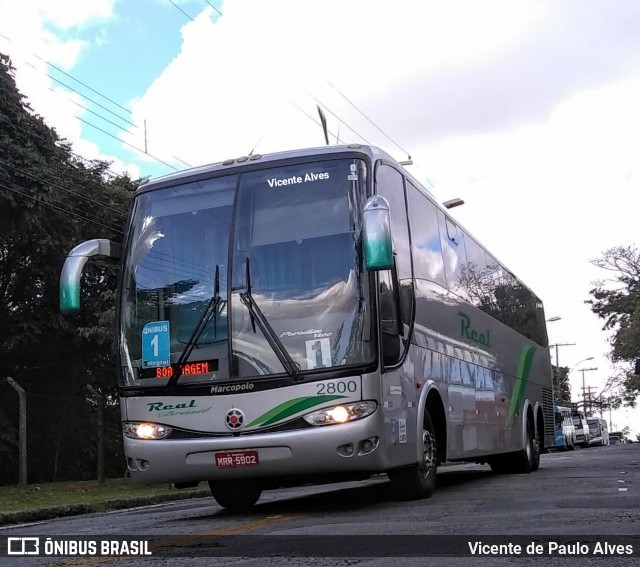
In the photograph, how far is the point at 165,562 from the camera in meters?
5.57

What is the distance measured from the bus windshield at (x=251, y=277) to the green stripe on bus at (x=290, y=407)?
0.30 metres

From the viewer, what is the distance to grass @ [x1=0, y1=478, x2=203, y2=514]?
1298 centimetres

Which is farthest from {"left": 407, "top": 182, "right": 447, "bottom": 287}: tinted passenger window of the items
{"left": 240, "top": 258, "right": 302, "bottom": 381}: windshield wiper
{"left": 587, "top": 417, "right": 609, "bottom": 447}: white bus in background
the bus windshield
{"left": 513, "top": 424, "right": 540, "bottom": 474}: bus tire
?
{"left": 587, "top": 417, "right": 609, "bottom": 447}: white bus in background

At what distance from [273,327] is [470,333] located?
16.8ft

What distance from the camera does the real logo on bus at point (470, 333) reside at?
1229 centimetres

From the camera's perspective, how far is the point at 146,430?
8.65 meters

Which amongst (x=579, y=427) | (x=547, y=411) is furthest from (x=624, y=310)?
(x=547, y=411)

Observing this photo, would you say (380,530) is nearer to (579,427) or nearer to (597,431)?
(579,427)

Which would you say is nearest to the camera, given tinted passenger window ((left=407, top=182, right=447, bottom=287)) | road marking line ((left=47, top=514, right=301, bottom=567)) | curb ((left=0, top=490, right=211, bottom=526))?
road marking line ((left=47, top=514, right=301, bottom=567))

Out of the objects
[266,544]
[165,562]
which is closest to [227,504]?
[266,544]

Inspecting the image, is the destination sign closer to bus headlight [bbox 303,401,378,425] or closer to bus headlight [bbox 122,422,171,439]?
bus headlight [bbox 122,422,171,439]

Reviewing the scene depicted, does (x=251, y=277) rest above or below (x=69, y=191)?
below

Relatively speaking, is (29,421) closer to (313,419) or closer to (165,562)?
(313,419)

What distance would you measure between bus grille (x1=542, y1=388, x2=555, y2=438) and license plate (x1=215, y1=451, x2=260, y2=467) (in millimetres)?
11809
